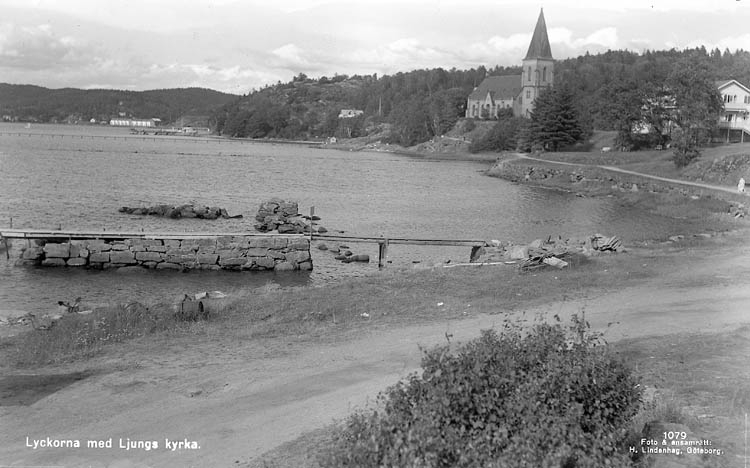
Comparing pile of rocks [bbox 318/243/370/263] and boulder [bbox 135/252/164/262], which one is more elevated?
boulder [bbox 135/252/164/262]

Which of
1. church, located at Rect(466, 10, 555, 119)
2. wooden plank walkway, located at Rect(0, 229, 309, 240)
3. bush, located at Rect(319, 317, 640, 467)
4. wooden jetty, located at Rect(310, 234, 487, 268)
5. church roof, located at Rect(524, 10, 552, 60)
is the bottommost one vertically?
wooden jetty, located at Rect(310, 234, 487, 268)

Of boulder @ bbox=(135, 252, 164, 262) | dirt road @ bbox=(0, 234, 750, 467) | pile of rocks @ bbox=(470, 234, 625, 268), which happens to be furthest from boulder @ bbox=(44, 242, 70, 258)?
dirt road @ bbox=(0, 234, 750, 467)

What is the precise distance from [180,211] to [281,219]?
30.7 ft

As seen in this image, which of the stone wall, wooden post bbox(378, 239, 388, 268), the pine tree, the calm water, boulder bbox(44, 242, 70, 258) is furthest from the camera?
the pine tree

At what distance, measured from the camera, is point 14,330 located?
1619 cm

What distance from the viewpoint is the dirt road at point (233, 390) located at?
8.88 m

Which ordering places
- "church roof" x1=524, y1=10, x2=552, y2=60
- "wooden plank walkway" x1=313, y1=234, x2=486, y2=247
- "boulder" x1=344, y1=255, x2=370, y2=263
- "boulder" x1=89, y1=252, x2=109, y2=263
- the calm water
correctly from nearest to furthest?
the calm water < "boulder" x1=89, y1=252, x2=109, y2=263 < "boulder" x1=344, y1=255, x2=370, y2=263 < "wooden plank walkway" x1=313, y1=234, x2=486, y2=247 < "church roof" x1=524, y1=10, x2=552, y2=60

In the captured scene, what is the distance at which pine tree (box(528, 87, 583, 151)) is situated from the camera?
356 ft

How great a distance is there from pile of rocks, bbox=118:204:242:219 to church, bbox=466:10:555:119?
3765 inches

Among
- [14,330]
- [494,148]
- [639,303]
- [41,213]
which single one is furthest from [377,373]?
[494,148]

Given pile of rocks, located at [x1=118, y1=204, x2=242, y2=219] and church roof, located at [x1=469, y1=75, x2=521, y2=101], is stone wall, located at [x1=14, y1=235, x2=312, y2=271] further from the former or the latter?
church roof, located at [x1=469, y1=75, x2=521, y2=101]

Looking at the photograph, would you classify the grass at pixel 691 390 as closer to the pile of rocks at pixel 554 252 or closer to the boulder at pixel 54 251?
the pile of rocks at pixel 554 252

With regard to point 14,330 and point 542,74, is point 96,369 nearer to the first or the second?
point 14,330

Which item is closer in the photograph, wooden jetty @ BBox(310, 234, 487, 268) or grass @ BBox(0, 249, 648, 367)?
grass @ BBox(0, 249, 648, 367)
